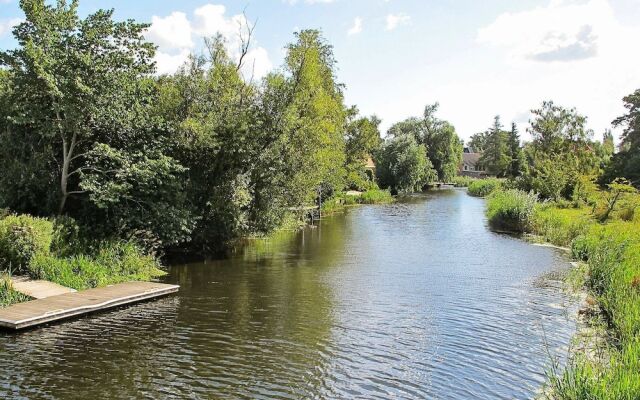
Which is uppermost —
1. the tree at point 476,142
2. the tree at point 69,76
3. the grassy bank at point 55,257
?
the tree at point 476,142

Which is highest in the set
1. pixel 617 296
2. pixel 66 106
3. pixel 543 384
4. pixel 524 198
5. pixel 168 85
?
pixel 168 85

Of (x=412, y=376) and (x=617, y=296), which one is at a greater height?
(x=617, y=296)

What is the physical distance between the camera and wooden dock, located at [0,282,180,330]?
12375 millimetres

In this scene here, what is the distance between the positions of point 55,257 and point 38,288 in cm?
155

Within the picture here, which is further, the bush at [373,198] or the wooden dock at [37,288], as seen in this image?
the bush at [373,198]

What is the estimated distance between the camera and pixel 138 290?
51.3 feet

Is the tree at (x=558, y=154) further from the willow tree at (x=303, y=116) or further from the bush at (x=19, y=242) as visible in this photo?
the bush at (x=19, y=242)

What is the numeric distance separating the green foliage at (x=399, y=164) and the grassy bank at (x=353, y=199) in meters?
9.69

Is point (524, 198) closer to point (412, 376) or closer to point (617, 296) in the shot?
Result: point (617, 296)

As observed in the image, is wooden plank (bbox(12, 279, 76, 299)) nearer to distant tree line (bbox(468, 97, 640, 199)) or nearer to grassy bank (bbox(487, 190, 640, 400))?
Answer: grassy bank (bbox(487, 190, 640, 400))

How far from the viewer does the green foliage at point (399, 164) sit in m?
73.6

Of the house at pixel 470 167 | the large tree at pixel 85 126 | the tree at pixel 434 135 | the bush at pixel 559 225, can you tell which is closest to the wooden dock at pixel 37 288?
the large tree at pixel 85 126

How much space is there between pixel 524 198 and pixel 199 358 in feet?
101

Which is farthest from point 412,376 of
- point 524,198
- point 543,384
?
point 524,198
